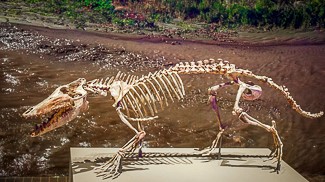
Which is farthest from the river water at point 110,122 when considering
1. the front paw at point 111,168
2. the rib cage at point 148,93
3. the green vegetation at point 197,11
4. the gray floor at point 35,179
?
the front paw at point 111,168

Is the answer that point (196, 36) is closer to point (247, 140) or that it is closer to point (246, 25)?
point (246, 25)

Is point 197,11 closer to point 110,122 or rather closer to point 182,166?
point 110,122

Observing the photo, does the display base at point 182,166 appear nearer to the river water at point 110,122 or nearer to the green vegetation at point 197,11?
the river water at point 110,122

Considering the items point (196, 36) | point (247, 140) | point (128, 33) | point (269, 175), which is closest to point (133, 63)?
point (128, 33)

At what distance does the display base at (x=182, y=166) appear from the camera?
4332 millimetres

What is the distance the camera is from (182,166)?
4.64 metres

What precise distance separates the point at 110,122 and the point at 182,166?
1.13m

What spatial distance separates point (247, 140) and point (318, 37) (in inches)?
61.5

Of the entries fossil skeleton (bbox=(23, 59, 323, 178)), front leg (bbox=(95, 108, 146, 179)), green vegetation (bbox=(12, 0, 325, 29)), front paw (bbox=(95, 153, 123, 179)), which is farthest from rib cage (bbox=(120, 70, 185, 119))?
green vegetation (bbox=(12, 0, 325, 29))

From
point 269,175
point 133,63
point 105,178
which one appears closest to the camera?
point 105,178

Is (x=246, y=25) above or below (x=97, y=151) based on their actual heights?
above

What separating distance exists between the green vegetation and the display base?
1.47 metres

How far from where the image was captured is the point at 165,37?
5707mm

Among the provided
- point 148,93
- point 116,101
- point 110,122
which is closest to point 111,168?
point 116,101
